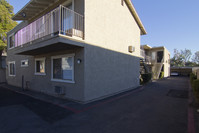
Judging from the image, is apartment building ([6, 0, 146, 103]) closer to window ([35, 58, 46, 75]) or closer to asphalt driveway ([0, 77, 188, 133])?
window ([35, 58, 46, 75])

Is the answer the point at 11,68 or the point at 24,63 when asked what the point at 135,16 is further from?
the point at 11,68

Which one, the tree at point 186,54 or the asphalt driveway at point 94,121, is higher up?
the tree at point 186,54

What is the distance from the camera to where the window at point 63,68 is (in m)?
6.29

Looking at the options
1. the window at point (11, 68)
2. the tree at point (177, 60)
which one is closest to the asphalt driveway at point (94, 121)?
the window at point (11, 68)

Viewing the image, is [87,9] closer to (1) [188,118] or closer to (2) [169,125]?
(2) [169,125]

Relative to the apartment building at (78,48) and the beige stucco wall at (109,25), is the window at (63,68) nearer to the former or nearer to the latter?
the apartment building at (78,48)

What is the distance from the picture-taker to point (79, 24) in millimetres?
5789

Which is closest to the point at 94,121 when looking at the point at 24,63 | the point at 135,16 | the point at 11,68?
the point at 24,63

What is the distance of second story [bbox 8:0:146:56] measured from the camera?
17.9ft

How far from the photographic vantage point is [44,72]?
8.07m

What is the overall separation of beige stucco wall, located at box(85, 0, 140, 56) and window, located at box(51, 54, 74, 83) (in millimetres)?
1742

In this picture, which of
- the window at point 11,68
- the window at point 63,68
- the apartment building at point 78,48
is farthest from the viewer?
the window at point 11,68

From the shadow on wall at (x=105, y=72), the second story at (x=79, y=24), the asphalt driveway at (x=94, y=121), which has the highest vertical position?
the second story at (x=79, y=24)

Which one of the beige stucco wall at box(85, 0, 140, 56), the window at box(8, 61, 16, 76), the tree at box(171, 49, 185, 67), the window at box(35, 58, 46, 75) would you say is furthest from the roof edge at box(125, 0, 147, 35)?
the tree at box(171, 49, 185, 67)
